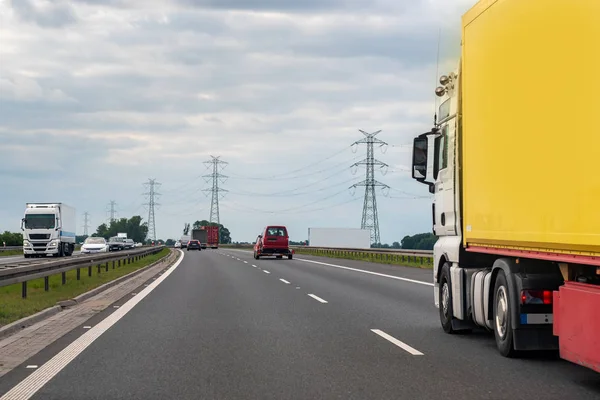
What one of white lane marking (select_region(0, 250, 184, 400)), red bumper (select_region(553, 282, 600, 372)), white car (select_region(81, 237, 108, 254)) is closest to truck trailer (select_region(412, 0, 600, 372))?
red bumper (select_region(553, 282, 600, 372))

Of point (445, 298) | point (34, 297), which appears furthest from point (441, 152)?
point (34, 297)

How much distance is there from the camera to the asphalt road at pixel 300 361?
693 cm

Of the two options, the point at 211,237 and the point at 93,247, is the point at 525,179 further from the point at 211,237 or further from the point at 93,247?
the point at 211,237

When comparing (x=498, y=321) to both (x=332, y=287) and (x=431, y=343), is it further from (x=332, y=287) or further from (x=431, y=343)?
(x=332, y=287)

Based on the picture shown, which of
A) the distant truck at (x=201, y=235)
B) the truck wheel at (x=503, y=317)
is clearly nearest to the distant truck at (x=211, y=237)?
the distant truck at (x=201, y=235)

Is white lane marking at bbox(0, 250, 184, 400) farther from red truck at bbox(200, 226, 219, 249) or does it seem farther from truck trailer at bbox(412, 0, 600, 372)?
red truck at bbox(200, 226, 219, 249)

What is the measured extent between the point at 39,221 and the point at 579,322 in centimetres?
4285

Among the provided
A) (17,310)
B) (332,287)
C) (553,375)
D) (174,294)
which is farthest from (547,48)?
(332,287)

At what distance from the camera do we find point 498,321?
8898 mm

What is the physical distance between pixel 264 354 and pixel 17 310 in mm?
5938

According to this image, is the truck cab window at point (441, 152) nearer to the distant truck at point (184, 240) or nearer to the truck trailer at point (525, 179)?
the truck trailer at point (525, 179)

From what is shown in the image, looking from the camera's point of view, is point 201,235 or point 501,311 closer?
point 501,311

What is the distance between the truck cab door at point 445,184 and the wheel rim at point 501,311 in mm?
2008

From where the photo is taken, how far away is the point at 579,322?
6652 mm
